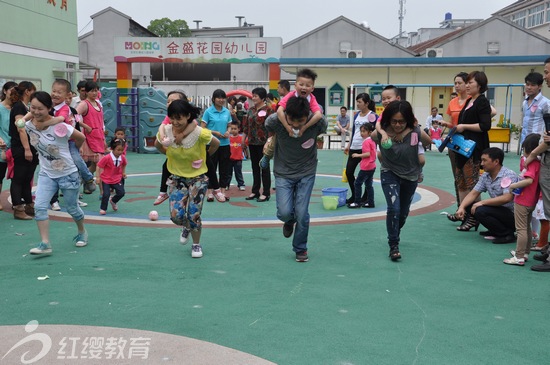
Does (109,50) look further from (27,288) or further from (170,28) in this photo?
(27,288)

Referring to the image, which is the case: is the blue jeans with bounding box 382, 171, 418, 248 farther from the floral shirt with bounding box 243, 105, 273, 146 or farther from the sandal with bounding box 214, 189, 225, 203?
the floral shirt with bounding box 243, 105, 273, 146

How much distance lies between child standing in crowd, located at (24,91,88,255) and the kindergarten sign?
686 inches

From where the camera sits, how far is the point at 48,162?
594 cm

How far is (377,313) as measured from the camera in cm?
424

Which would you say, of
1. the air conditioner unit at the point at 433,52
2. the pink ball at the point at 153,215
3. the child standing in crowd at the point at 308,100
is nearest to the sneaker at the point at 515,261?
the child standing in crowd at the point at 308,100

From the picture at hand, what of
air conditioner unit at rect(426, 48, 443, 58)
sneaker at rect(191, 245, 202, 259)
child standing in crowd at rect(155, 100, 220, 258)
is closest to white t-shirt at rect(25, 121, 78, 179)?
child standing in crowd at rect(155, 100, 220, 258)

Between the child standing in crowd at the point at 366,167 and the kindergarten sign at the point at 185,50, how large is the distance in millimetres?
14743

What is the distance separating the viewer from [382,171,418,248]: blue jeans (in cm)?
585

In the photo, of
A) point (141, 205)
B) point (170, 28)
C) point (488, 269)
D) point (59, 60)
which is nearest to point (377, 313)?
point (488, 269)

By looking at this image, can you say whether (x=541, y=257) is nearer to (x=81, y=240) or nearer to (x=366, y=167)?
(x=366, y=167)

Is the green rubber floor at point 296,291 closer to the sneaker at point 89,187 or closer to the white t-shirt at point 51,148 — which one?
the white t-shirt at point 51,148

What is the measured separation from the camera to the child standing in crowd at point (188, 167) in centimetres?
567

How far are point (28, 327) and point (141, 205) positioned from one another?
5.11 m

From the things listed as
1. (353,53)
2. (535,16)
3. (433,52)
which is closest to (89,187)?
(353,53)
